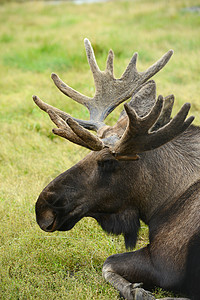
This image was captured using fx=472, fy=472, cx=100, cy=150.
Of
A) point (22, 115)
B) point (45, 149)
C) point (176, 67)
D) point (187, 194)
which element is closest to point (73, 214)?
point (187, 194)

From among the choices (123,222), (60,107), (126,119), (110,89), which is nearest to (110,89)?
(110,89)

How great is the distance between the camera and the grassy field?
11.9ft

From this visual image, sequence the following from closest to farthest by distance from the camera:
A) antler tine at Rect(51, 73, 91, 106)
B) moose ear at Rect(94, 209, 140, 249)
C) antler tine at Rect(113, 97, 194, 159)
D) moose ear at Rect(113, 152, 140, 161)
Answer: antler tine at Rect(113, 97, 194, 159) → moose ear at Rect(113, 152, 140, 161) → moose ear at Rect(94, 209, 140, 249) → antler tine at Rect(51, 73, 91, 106)

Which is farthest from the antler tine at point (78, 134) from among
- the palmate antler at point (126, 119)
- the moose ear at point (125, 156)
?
the moose ear at point (125, 156)

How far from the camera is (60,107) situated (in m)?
7.53

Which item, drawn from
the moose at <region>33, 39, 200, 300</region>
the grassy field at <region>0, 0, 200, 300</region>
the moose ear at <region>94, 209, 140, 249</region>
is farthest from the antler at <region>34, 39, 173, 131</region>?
the grassy field at <region>0, 0, 200, 300</region>

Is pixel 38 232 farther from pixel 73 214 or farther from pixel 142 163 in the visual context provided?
pixel 142 163

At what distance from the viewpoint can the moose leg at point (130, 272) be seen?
3183mm

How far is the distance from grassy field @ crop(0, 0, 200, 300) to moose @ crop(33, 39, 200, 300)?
23 cm

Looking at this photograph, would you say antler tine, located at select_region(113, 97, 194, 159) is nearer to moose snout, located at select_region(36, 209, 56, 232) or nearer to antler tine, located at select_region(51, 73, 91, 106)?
moose snout, located at select_region(36, 209, 56, 232)

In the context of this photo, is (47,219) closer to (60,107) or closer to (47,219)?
(47,219)

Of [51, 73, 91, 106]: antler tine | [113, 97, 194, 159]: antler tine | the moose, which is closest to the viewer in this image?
[113, 97, 194, 159]: antler tine

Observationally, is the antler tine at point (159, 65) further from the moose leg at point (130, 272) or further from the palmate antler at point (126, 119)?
the moose leg at point (130, 272)

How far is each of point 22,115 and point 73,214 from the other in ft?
14.6
